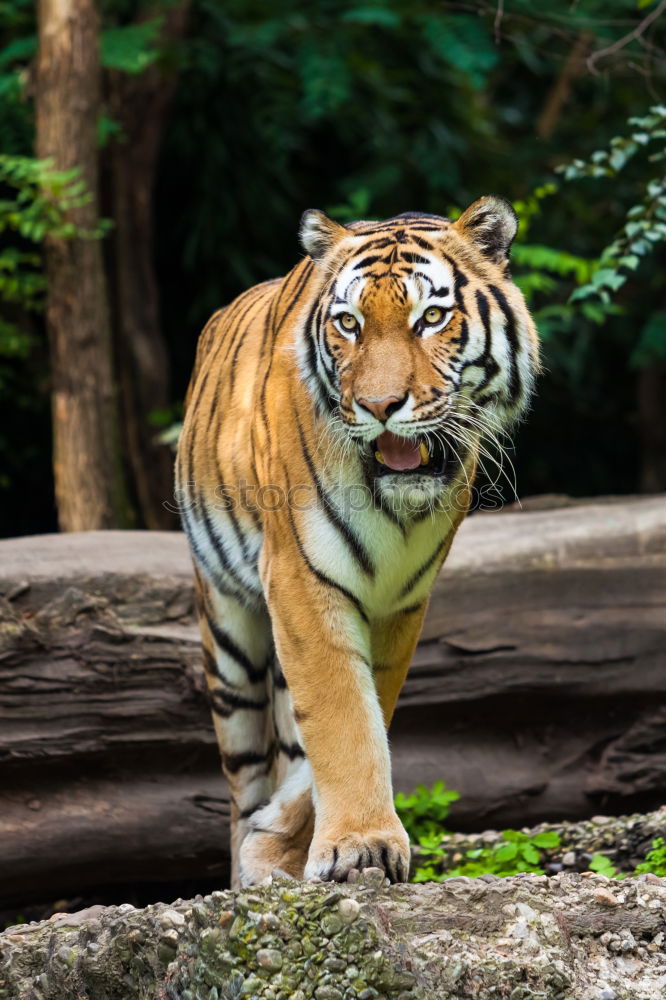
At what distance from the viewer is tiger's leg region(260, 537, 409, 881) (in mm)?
2768

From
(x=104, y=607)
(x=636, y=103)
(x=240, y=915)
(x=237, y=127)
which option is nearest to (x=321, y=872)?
(x=240, y=915)

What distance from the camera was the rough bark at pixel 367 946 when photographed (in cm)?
240

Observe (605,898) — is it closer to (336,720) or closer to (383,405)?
(336,720)

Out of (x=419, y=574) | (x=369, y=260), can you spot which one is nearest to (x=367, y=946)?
(x=419, y=574)

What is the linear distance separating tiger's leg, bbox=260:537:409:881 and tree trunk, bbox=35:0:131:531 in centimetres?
332

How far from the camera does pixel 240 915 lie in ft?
8.04

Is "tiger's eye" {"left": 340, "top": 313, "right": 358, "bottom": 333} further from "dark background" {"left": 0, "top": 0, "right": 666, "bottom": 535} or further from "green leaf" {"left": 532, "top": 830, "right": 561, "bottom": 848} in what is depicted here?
"dark background" {"left": 0, "top": 0, "right": 666, "bottom": 535}

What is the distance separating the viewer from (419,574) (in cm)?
314

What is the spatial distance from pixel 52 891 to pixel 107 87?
494 centimetres

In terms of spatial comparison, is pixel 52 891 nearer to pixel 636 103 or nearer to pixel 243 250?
pixel 243 250

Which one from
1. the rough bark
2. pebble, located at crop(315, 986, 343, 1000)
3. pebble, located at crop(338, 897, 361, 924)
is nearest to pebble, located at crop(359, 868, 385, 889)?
the rough bark

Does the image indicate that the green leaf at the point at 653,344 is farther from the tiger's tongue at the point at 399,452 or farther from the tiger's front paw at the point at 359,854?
the tiger's front paw at the point at 359,854

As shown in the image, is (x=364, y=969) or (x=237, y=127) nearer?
(x=364, y=969)

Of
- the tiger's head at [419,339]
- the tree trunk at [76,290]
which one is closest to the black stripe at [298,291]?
the tiger's head at [419,339]
